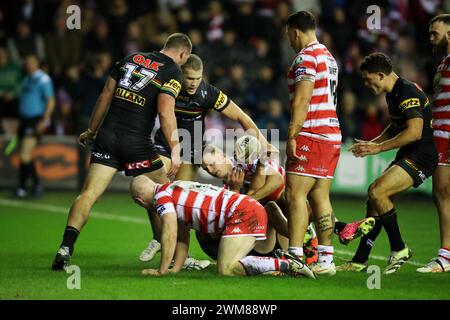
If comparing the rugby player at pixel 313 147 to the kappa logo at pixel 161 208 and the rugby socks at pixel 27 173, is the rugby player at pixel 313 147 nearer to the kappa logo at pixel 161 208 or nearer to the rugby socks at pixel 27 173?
the kappa logo at pixel 161 208

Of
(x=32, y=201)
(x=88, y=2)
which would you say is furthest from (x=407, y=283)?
(x=88, y=2)

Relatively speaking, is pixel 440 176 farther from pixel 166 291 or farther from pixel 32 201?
pixel 32 201

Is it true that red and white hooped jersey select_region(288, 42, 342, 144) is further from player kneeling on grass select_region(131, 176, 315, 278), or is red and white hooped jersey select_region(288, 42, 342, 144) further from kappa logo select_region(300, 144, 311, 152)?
player kneeling on grass select_region(131, 176, 315, 278)

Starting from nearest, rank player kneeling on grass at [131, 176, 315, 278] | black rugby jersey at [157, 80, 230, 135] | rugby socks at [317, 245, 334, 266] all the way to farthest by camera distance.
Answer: player kneeling on grass at [131, 176, 315, 278] → rugby socks at [317, 245, 334, 266] → black rugby jersey at [157, 80, 230, 135]

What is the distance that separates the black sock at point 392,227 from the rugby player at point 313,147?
57cm

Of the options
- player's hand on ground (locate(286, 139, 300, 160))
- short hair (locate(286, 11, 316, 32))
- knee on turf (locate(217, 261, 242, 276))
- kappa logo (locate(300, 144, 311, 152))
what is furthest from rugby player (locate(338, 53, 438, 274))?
knee on turf (locate(217, 261, 242, 276))

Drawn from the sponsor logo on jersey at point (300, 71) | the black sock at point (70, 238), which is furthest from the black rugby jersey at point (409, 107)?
the black sock at point (70, 238)

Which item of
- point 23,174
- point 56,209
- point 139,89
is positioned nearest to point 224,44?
point 23,174

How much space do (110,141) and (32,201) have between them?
7.67 m

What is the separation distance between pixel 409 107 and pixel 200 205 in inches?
85.8

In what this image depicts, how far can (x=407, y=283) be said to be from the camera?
7.95 metres

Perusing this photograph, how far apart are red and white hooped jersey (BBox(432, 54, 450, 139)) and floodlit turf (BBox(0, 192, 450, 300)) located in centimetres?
142

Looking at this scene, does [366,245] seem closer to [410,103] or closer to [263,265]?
[263,265]

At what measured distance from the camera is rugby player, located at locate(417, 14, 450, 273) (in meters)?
8.78
